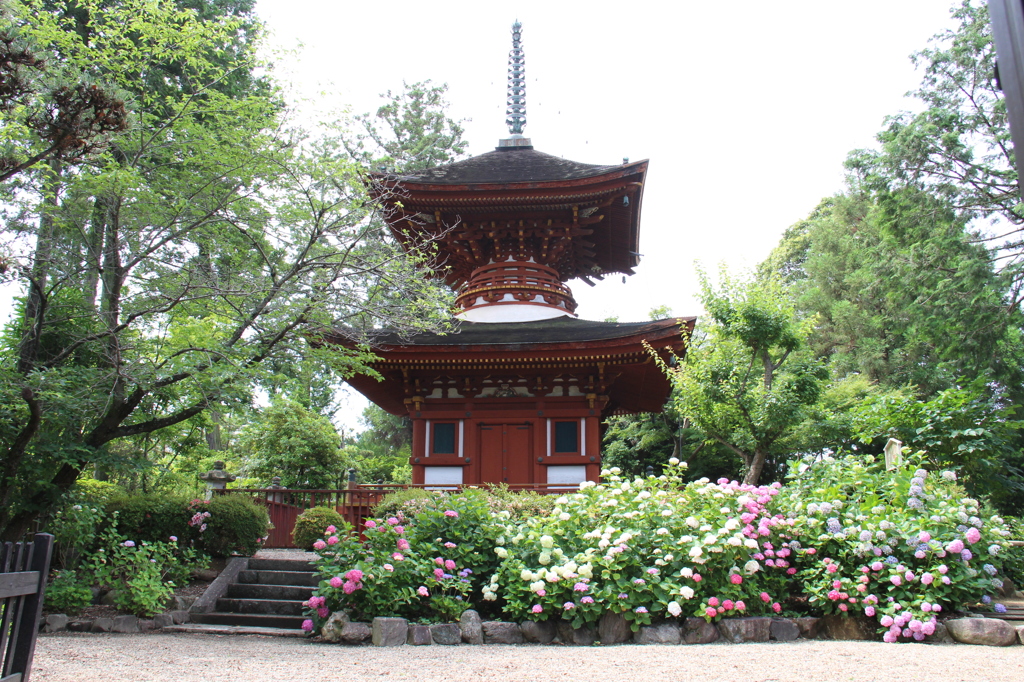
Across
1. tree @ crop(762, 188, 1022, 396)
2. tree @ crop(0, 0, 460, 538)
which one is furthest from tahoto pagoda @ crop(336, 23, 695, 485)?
tree @ crop(762, 188, 1022, 396)

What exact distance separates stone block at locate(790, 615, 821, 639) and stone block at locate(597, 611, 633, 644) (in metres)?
1.62

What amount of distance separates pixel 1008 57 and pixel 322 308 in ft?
23.6

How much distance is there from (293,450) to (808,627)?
1409 centimetres

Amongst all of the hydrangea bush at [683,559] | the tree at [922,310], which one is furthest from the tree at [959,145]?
the hydrangea bush at [683,559]

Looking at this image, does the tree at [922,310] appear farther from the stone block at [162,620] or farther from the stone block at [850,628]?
the stone block at [162,620]

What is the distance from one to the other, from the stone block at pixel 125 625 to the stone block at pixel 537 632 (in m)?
4.34

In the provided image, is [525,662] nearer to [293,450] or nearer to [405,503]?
[405,503]

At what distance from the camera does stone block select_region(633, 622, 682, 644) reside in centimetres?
625

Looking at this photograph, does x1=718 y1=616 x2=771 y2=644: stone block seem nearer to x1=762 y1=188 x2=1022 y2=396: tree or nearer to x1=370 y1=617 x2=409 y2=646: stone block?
x1=370 y1=617 x2=409 y2=646: stone block

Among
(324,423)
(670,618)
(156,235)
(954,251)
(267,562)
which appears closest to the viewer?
(670,618)

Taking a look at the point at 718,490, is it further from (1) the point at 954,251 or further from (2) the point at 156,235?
(1) the point at 954,251

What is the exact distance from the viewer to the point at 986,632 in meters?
6.17

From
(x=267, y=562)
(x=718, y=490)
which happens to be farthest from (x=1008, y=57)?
(x=267, y=562)

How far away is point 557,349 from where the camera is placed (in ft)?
36.8
